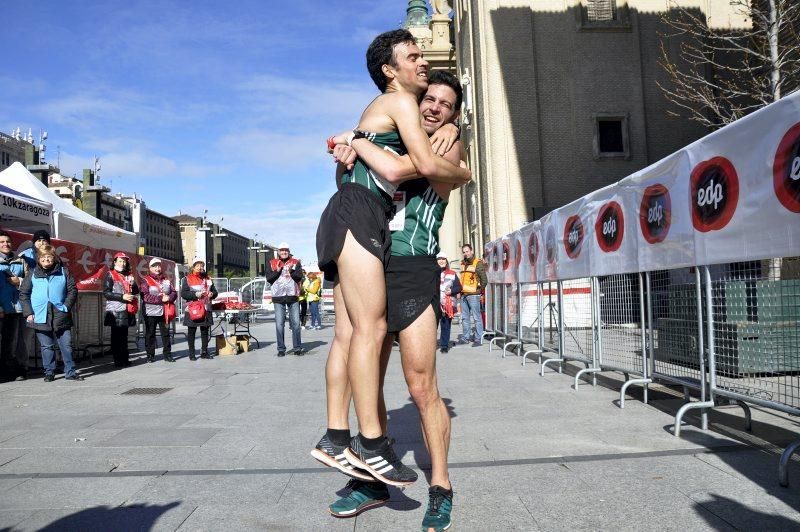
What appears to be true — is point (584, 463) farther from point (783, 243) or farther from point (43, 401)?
point (43, 401)

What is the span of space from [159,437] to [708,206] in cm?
441

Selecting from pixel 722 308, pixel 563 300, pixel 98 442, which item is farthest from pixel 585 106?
pixel 98 442

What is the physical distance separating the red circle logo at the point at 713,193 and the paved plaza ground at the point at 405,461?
5.02ft

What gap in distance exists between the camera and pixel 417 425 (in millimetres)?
5531

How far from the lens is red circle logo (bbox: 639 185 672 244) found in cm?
586

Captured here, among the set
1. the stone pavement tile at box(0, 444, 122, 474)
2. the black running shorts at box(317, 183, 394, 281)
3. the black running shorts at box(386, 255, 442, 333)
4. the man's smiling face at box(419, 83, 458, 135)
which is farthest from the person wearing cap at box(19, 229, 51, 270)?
the black running shorts at box(386, 255, 442, 333)

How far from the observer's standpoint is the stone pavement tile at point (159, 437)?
16.4 ft

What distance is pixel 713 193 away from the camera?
5066 mm

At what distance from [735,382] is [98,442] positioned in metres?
4.61

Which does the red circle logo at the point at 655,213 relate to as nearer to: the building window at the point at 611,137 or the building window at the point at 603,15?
the building window at the point at 611,137

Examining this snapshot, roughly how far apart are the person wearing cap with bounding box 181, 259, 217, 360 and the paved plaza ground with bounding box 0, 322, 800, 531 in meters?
4.73

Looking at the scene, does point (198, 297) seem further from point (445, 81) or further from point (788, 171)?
point (788, 171)

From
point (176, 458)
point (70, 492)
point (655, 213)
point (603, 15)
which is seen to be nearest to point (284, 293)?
point (655, 213)

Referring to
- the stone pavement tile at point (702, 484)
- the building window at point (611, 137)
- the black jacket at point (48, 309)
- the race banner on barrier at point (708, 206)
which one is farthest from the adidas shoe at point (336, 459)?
the building window at point (611, 137)
